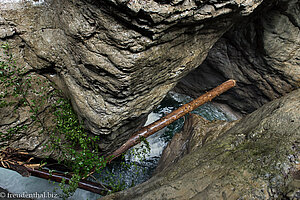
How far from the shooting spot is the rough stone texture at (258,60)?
4293mm

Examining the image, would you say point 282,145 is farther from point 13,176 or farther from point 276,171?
point 13,176

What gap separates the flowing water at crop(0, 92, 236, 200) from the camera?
14.8 feet

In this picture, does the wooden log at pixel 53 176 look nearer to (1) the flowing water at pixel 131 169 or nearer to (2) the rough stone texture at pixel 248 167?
(1) the flowing water at pixel 131 169

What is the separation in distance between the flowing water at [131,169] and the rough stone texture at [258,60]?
3.09ft

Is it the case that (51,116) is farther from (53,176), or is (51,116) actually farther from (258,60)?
(258,60)

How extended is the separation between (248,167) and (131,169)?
12.2 feet

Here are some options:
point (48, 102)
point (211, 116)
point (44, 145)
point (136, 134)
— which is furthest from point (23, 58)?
point (211, 116)

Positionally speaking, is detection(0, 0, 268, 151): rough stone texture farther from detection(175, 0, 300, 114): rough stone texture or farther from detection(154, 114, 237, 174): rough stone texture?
detection(175, 0, 300, 114): rough stone texture

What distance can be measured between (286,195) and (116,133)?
2.89m

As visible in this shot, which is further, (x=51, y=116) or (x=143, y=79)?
(x=51, y=116)

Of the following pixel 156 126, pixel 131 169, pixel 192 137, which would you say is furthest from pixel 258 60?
pixel 131 169

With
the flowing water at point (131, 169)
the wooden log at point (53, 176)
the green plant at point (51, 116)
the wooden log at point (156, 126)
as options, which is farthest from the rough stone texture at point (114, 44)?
the flowing water at point (131, 169)

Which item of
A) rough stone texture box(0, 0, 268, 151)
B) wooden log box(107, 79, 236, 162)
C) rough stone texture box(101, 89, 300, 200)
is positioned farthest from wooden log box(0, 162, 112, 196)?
rough stone texture box(101, 89, 300, 200)

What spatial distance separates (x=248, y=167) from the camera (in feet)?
6.54
